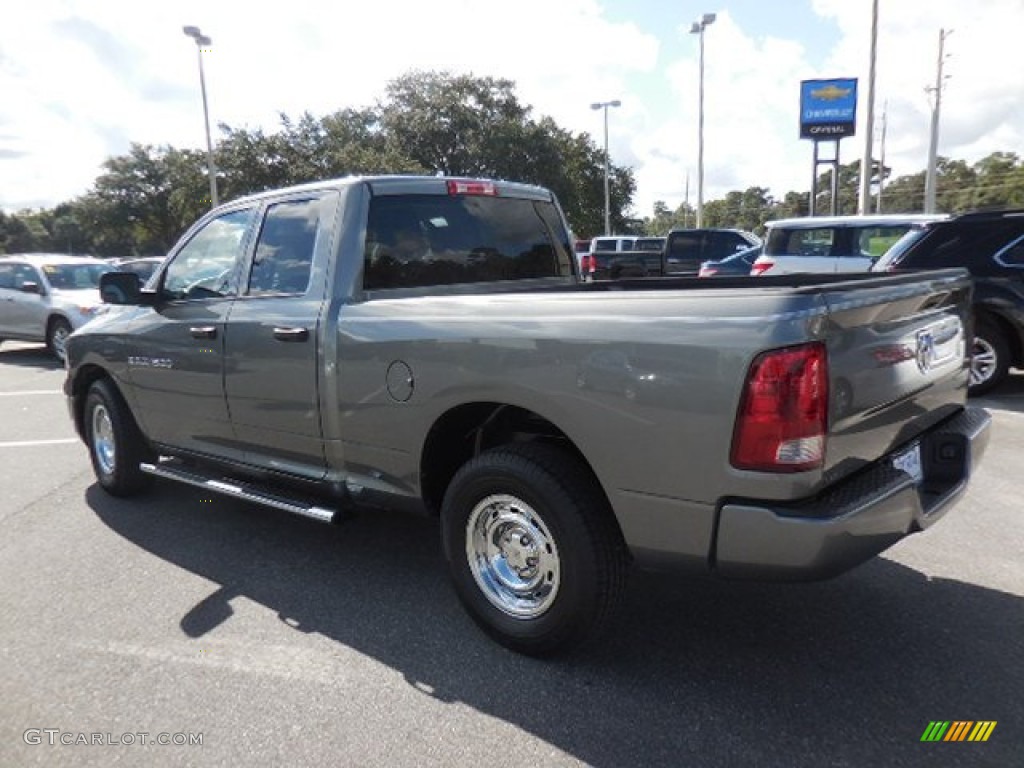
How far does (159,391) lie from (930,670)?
4151 mm

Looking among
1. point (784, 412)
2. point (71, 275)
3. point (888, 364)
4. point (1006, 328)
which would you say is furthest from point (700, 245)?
point (784, 412)

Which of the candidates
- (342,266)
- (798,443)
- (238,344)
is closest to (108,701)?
(238,344)

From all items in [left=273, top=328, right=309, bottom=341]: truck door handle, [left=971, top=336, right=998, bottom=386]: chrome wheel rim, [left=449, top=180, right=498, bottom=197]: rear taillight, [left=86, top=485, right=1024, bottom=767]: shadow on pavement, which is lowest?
[left=86, top=485, right=1024, bottom=767]: shadow on pavement

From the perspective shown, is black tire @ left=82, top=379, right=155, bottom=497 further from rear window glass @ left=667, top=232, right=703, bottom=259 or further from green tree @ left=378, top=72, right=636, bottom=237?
green tree @ left=378, top=72, right=636, bottom=237

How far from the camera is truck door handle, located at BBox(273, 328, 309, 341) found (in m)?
3.46

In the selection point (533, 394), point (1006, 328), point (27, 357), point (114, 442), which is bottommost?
point (27, 357)

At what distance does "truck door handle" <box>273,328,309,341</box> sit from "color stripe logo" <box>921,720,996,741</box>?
113 inches

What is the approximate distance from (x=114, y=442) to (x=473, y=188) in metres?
2.99

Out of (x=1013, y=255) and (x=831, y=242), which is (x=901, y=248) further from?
(x=831, y=242)

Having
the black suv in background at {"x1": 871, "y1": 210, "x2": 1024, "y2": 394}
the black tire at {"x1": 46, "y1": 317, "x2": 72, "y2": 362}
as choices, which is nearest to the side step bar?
the black suv in background at {"x1": 871, "y1": 210, "x2": 1024, "y2": 394}

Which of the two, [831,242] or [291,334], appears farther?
→ [831,242]

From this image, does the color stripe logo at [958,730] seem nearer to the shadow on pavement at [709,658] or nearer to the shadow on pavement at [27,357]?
the shadow on pavement at [709,658]

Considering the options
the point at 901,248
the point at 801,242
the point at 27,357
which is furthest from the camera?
the point at 27,357

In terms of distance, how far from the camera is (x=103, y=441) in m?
5.22
